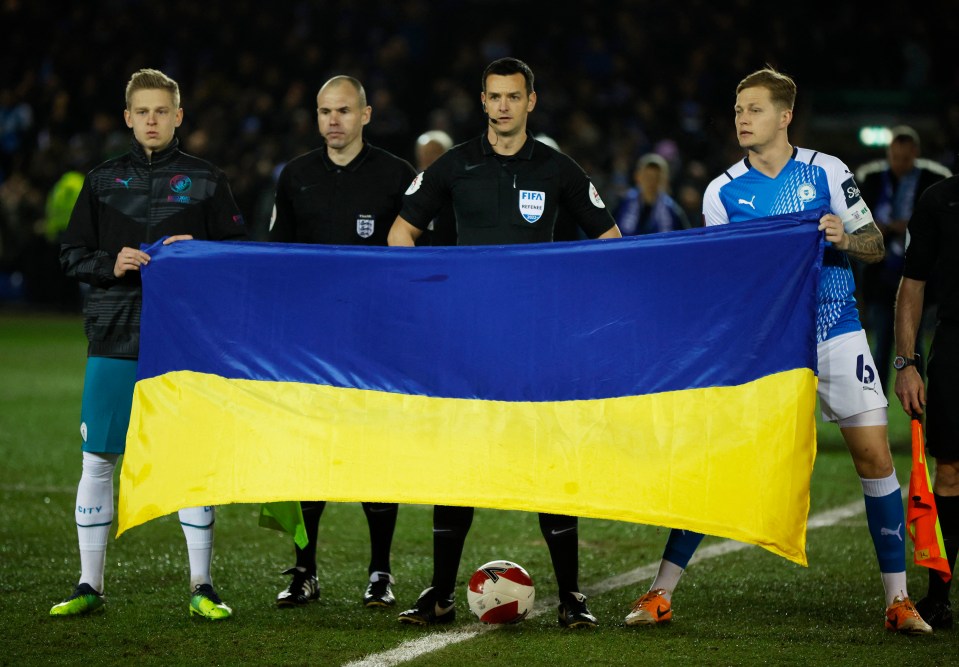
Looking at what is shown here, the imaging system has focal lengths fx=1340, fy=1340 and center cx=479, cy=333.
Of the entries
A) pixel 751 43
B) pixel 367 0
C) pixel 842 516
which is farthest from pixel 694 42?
pixel 842 516

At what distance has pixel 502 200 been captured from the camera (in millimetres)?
5109

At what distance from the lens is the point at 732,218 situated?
504cm

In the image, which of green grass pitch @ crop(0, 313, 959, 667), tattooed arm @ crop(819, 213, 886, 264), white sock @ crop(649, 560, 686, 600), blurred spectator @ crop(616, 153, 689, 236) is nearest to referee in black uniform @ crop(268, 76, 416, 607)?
green grass pitch @ crop(0, 313, 959, 667)

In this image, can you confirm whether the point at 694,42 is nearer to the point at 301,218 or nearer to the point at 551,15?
the point at 551,15

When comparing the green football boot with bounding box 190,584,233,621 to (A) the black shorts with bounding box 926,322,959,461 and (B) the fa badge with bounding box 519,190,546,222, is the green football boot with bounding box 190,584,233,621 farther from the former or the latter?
(A) the black shorts with bounding box 926,322,959,461

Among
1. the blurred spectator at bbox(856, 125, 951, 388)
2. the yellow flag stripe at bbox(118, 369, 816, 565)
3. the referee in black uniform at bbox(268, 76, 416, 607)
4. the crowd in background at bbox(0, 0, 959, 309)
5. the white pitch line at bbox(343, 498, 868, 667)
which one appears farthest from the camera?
the crowd in background at bbox(0, 0, 959, 309)

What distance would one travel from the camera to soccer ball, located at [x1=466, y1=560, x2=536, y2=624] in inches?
193

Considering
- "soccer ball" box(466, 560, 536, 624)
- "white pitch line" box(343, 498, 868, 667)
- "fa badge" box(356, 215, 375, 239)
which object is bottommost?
"white pitch line" box(343, 498, 868, 667)

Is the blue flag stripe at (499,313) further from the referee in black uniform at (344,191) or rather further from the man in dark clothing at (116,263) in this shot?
the referee in black uniform at (344,191)

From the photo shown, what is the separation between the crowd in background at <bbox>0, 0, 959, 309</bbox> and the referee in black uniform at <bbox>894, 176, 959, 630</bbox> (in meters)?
12.6

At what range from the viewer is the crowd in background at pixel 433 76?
19.8 meters

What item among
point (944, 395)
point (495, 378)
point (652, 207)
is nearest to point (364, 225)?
point (495, 378)

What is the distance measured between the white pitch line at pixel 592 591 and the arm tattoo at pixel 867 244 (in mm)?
1766

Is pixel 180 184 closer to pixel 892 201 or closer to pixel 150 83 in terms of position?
pixel 150 83
